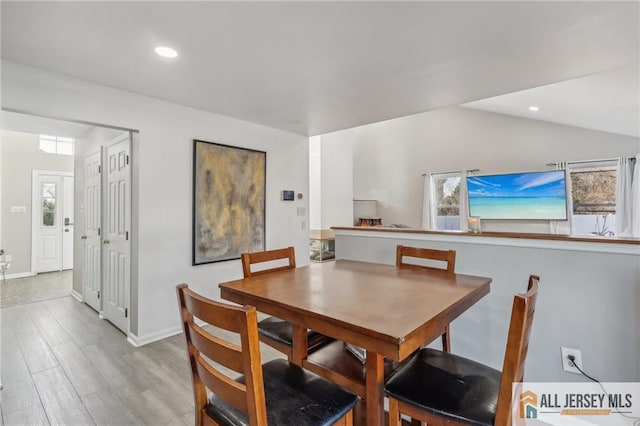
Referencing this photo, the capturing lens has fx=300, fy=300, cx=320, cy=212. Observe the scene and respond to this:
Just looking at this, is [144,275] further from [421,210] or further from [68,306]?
[421,210]

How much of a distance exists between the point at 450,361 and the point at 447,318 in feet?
0.89

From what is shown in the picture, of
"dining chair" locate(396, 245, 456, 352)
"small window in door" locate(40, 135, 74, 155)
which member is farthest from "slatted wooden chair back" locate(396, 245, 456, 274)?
"small window in door" locate(40, 135, 74, 155)

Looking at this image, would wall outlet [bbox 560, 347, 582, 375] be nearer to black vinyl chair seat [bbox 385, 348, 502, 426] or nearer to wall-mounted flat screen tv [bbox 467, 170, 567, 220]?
black vinyl chair seat [bbox 385, 348, 502, 426]

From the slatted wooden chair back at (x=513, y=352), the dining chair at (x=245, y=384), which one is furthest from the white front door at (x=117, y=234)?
the slatted wooden chair back at (x=513, y=352)

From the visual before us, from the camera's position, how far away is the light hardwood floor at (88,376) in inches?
73.3

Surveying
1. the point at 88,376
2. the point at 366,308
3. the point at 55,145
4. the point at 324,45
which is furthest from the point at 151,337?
the point at 55,145

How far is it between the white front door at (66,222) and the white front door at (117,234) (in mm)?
3569

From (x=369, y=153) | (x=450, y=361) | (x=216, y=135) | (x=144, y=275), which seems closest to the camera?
(x=450, y=361)

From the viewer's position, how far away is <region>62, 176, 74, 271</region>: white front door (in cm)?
594

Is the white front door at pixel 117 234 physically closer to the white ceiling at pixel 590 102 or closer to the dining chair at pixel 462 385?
the dining chair at pixel 462 385

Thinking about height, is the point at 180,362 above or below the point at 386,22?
below

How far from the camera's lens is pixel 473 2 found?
4.86 feet

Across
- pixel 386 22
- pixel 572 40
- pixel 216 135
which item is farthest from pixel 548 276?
pixel 216 135

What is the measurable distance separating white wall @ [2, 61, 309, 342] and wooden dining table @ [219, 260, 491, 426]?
1644 mm
